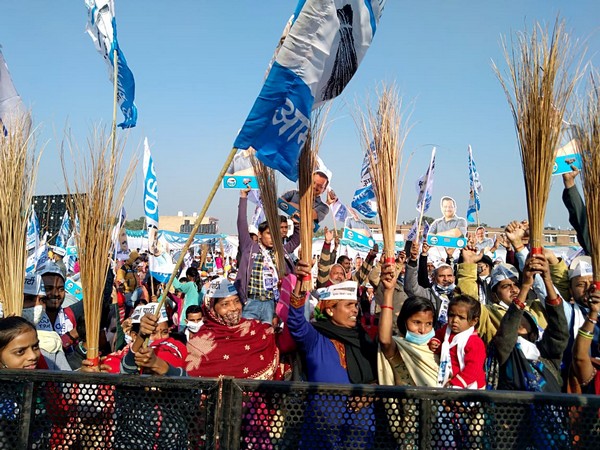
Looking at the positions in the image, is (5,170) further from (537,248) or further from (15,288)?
(537,248)

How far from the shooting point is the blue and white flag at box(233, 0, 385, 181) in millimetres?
2977

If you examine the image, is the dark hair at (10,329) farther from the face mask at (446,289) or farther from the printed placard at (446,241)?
the printed placard at (446,241)

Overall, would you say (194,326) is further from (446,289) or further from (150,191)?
(446,289)

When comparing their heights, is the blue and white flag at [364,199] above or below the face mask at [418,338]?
above

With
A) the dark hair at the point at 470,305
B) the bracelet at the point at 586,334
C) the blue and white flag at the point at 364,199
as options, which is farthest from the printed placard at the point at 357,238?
the bracelet at the point at 586,334

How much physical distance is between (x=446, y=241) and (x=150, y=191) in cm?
515

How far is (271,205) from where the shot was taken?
15.3 ft

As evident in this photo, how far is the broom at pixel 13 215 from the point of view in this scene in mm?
3477

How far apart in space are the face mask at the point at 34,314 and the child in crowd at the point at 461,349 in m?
2.93

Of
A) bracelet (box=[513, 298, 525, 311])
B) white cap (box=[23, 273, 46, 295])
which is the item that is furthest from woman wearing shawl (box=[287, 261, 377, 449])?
white cap (box=[23, 273, 46, 295])

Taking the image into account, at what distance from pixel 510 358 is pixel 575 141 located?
1.51 metres

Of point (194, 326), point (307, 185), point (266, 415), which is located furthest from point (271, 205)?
point (266, 415)

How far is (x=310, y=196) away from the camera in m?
3.84

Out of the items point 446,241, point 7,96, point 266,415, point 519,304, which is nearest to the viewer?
point 266,415
